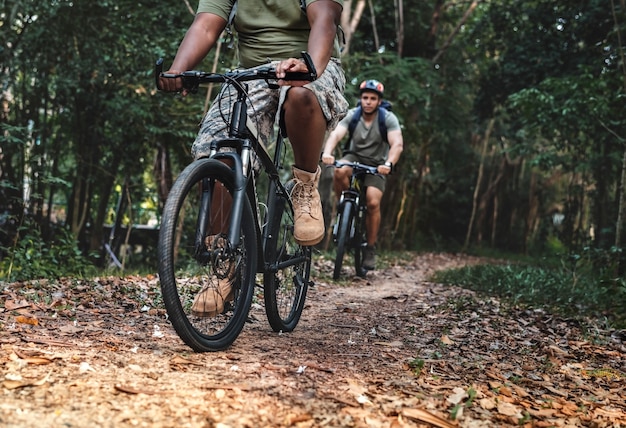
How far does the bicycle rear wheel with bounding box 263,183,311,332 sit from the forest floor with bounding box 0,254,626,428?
0.15 m

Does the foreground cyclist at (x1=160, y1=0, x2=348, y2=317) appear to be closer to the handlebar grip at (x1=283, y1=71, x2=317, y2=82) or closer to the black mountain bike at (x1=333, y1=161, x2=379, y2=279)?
the handlebar grip at (x1=283, y1=71, x2=317, y2=82)

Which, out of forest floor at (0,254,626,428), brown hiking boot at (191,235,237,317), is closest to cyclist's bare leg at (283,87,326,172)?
brown hiking boot at (191,235,237,317)

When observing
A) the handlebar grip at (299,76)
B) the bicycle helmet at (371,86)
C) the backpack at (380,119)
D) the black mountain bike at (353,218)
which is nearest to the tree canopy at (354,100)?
the backpack at (380,119)

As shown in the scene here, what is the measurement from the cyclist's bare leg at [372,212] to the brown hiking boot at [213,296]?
4650 mm

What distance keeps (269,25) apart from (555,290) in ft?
15.1

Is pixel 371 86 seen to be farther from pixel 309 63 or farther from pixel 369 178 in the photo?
pixel 309 63

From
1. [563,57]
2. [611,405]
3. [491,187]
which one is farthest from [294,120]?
[491,187]

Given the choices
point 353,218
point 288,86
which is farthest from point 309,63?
point 353,218

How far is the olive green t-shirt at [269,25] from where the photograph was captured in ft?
10.4

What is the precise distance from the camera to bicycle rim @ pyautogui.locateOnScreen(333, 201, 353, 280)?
22.5 feet

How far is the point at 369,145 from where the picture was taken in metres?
7.39

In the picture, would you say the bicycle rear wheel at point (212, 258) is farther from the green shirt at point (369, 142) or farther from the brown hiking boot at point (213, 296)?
the green shirt at point (369, 142)

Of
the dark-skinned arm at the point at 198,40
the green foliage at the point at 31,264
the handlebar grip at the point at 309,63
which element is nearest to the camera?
the handlebar grip at the point at 309,63

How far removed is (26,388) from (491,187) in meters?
18.9
